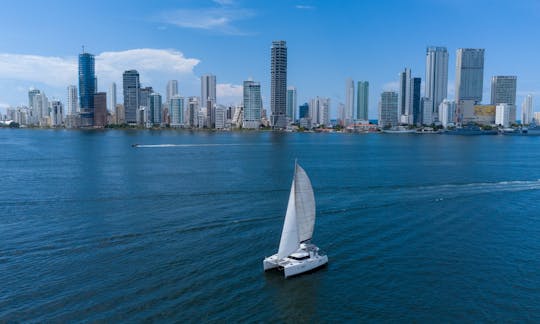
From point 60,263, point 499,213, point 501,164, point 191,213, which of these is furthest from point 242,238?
point 501,164

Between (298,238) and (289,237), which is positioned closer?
(289,237)

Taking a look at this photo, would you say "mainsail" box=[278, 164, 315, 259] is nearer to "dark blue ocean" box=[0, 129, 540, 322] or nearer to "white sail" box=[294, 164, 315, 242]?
"white sail" box=[294, 164, 315, 242]

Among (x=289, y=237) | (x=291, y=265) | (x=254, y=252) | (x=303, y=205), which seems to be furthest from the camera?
(x=254, y=252)

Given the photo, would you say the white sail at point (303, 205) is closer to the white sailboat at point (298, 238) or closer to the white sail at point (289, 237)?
the white sailboat at point (298, 238)

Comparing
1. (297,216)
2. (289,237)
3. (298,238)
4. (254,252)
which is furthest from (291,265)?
(254,252)

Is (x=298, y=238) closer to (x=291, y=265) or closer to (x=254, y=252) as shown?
(x=291, y=265)

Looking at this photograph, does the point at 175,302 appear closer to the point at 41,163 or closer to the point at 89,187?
the point at 89,187
